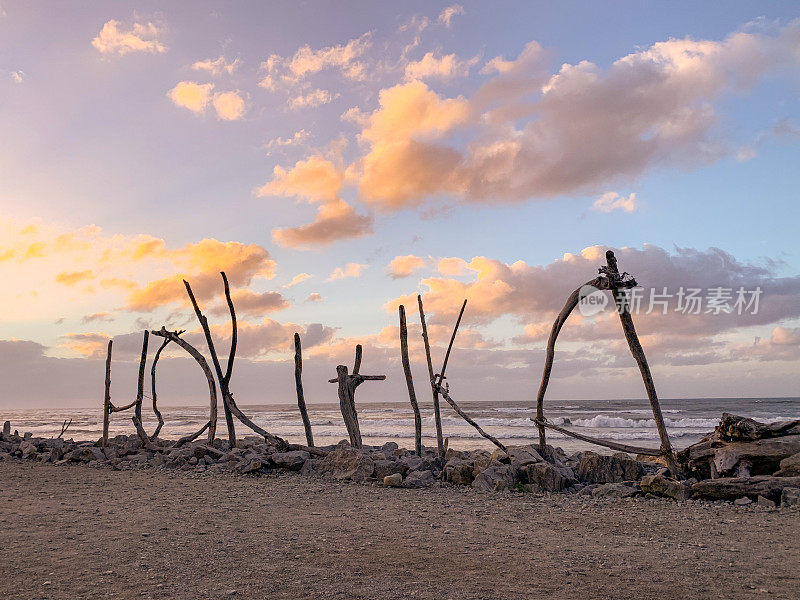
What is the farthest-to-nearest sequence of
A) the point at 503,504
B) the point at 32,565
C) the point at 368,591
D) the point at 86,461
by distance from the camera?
the point at 86,461 < the point at 503,504 < the point at 32,565 < the point at 368,591

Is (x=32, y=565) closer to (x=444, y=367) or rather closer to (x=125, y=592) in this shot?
(x=125, y=592)

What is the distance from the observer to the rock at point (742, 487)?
29.6 ft

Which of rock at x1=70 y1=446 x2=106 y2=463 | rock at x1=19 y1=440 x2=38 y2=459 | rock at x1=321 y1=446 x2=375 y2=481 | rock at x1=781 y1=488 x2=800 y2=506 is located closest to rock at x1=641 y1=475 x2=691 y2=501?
rock at x1=781 y1=488 x2=800 y2=506

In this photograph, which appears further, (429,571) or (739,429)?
(739,429)

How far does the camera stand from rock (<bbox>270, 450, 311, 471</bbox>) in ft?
41.9

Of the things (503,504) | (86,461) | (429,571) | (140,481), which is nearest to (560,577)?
(429,571)

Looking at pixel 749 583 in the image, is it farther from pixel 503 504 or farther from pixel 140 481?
pixel 140 481

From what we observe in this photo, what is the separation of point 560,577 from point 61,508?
304 inches

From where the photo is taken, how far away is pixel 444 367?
1371 centimetres

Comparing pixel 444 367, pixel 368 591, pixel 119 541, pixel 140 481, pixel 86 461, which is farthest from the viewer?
pixel 86 461

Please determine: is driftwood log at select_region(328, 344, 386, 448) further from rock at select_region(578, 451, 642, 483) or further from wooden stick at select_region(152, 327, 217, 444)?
rock at select_region(578, 451, 642, 483)

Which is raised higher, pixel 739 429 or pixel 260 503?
pixel 739 429

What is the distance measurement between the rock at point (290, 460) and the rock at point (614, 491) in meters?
6.10

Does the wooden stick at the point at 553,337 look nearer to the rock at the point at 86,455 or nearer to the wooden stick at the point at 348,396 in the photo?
the wooden stick at the point at 348,396
